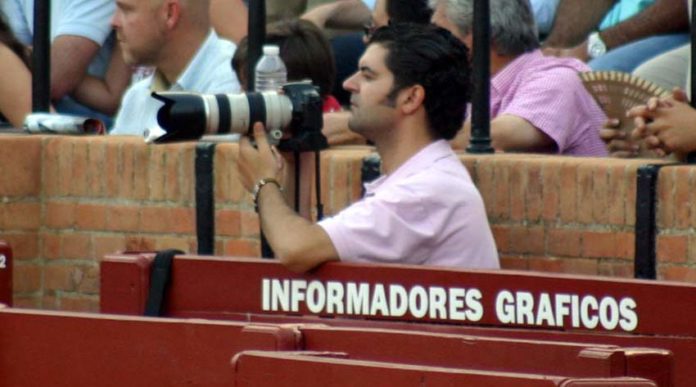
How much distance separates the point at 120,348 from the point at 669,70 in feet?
8.35

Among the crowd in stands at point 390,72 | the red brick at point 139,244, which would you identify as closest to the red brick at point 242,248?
the red brick at point 139,244

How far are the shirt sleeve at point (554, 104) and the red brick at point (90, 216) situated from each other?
1.47 m

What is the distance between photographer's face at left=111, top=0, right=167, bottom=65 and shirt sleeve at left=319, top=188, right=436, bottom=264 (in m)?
2.14

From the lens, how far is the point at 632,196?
529 cm

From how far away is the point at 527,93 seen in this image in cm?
593

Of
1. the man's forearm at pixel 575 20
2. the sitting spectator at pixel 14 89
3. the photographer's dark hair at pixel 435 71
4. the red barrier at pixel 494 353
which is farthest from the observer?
the man's forearm at pixel 575 20

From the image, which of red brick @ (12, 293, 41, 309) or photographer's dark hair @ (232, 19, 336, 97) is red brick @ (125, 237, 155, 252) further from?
photographer's dark hair @ (232, 19, 336, 97)

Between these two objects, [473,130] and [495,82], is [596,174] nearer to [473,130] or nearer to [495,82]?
[473,130]

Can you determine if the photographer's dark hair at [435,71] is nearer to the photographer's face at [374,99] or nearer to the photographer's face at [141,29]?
the photographer's face at [374,99]

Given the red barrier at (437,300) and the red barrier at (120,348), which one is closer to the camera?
the red barrier at (120,348)

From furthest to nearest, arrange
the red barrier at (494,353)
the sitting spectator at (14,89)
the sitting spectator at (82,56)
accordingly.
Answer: the sitting spectator at (82,56) → the sitting spectator at (14,89) → the red barrier at (494,353)

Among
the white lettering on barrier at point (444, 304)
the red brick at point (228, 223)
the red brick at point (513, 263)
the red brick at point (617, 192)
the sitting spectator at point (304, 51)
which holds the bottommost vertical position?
the white lettering on barrier at point (444, 304)

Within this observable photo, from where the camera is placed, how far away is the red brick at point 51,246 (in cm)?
666

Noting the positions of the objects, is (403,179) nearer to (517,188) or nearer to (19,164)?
(517,188)
